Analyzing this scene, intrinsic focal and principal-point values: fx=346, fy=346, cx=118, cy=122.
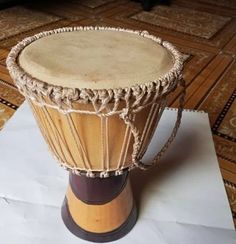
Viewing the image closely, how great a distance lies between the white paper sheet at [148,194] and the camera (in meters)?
0.72

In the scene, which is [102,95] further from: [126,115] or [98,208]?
[98,208]

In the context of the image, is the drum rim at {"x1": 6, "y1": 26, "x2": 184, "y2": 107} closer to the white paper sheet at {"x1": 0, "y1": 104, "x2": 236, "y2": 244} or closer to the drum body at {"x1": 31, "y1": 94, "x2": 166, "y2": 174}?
the drum body at {"x1": 31, "y1": 94, "x2": 166, "y2": 174}

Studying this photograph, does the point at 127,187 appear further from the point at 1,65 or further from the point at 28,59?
the point at 1,65

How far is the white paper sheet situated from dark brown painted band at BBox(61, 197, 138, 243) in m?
0.01

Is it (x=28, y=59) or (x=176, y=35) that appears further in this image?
(x=176, y=35)

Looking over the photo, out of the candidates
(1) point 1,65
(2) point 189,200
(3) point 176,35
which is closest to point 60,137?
(2) point 189,200

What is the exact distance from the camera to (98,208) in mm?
696

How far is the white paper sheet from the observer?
2.36ft

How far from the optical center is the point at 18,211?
750mm

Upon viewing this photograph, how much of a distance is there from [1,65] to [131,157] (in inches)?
38.4

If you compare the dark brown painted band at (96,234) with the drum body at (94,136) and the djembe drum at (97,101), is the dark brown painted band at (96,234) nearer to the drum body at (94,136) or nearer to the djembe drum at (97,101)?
the djembe drum at (97,101)

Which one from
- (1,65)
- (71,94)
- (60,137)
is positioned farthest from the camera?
(1,65)

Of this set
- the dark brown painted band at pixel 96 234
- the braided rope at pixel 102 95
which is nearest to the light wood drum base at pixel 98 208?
the dark brown painted band at pixel 96 234

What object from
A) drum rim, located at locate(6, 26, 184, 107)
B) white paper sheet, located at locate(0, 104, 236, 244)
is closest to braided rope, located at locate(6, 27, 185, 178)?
drum rim, located at locate(6, 26, 184, 107)
